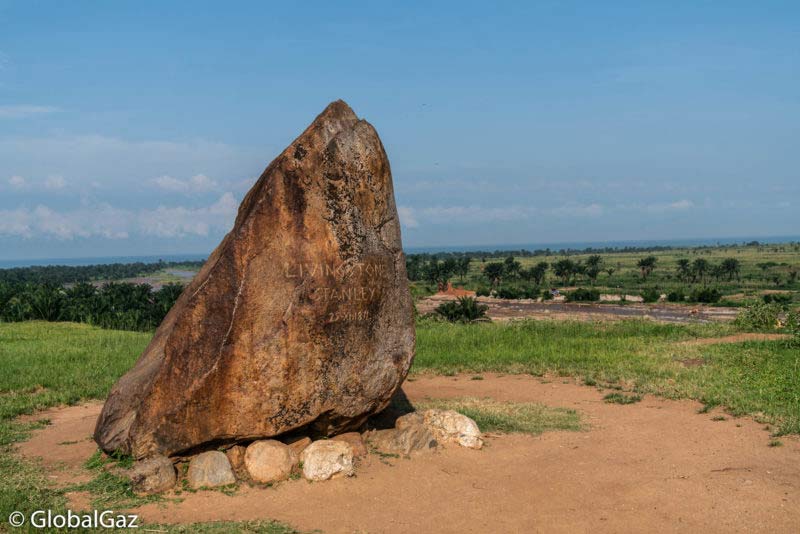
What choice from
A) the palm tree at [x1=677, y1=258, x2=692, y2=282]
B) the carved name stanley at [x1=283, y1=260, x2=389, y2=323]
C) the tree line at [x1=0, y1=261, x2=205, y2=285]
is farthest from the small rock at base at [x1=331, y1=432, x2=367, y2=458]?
the palm tree at [x1=677, y1=258, x2=692, y2=282]

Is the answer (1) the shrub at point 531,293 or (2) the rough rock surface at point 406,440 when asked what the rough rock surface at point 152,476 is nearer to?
(2) the rough rock surface at point 406,440

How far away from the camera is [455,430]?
9.47 meters

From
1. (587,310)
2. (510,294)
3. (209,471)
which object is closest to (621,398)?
(209,471)

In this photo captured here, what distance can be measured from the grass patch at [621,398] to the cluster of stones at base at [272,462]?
179 inches

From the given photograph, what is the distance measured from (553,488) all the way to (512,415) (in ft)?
10.6

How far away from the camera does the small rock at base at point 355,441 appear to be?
8.85 metres

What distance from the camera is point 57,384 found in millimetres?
14203

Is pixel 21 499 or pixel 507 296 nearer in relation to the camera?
pixel 21 499

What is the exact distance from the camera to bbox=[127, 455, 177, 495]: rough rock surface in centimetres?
771

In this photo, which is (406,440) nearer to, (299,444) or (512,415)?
(299,444)

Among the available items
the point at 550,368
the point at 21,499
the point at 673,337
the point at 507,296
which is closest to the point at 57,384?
the point at 21,499

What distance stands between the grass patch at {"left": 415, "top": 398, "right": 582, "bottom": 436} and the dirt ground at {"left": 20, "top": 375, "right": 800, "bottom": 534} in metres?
0.34

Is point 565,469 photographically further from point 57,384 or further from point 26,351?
point 26,351

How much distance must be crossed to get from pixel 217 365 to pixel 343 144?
307 cm
